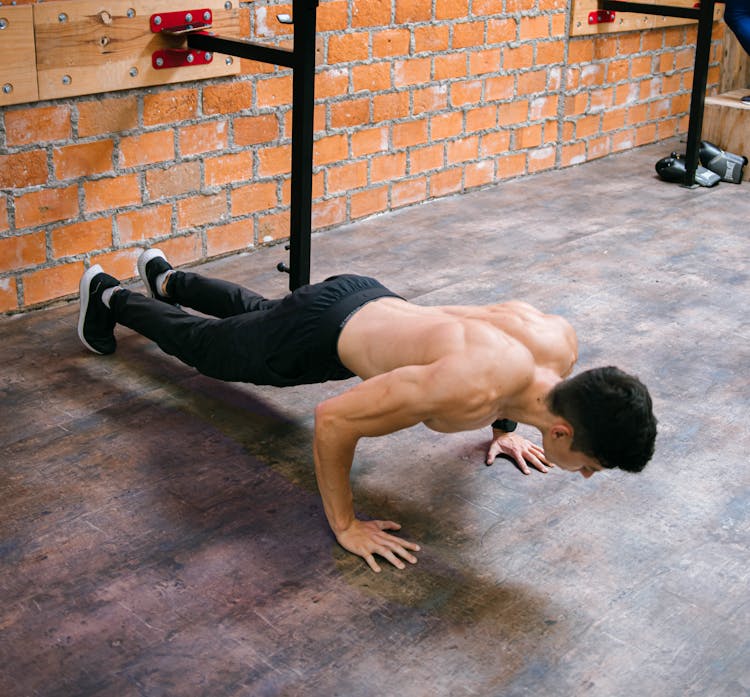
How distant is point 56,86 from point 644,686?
2726 millimetres

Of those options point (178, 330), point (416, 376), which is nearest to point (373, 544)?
point (416, 376)

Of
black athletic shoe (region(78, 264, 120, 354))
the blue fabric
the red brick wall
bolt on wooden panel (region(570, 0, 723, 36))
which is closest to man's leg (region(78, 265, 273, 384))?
black athletic shoe (region(78, 264, 120, 354))

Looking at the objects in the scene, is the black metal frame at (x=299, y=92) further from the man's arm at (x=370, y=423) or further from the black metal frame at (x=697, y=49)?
the black metal frame at (x=697, y=49)

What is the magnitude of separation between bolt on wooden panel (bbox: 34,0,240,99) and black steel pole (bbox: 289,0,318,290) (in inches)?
22.6

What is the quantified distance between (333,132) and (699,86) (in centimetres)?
212

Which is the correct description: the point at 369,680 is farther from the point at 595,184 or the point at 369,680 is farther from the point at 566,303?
the point at 595,184

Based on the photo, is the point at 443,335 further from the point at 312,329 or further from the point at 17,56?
the point at 17,56

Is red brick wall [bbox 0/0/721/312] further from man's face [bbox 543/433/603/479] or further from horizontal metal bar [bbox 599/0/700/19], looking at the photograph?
man's face [bbox 543/433/603/479]

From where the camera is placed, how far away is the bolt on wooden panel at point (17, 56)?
3.42m

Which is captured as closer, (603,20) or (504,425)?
(504,425)

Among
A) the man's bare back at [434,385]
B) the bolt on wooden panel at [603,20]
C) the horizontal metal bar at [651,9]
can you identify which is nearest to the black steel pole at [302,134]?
the man's bare back at [434,385]

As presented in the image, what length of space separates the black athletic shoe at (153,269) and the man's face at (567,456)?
1721mm

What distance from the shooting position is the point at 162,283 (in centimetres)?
354

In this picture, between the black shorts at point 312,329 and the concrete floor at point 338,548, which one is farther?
the black shorts at point 312,329
